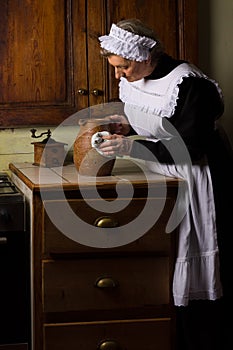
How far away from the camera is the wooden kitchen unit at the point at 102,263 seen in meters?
2.08

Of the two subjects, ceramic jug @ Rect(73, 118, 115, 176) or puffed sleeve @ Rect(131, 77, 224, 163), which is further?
ceramic jug @ Rect(73, 118, 115, 176)

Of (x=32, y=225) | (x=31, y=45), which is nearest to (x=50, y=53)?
(x=31, y=45)

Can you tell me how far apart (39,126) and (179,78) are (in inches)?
30.1

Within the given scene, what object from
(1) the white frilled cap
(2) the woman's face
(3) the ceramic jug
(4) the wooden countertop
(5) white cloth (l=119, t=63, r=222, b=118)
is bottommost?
(4) the wooden countertop

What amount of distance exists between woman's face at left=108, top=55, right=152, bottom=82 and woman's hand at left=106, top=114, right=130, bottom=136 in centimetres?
17

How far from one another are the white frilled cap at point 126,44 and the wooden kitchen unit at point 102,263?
397mm

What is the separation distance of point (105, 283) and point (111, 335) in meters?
0.17

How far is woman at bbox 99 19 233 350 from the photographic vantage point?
2.14 metres

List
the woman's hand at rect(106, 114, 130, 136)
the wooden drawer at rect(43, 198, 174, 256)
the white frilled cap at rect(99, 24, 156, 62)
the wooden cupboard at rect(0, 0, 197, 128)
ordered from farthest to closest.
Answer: the wooden cupboard at rect(0, 0, 197, 128)
the woman's hand at rect(106, 114, 130, 136)
the white frilled cap at rect(99, 24, 156, 62)
the wooden drawer at rect(43, 198, 174, 256)

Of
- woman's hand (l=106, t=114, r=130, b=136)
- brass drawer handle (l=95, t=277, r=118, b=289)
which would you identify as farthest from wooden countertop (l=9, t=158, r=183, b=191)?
brass drawer handle (l=95, t=277, r=118, b=289)

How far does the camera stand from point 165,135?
2.27 m

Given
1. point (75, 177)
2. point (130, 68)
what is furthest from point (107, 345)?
point (130, 68)

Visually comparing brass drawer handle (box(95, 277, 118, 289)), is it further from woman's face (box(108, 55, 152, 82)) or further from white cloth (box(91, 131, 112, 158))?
woman's face (box(108, 55, 152, 82))

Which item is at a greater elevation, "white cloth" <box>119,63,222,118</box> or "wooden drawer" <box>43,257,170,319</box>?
"white cloth" <box>119,63,222,118</box>
